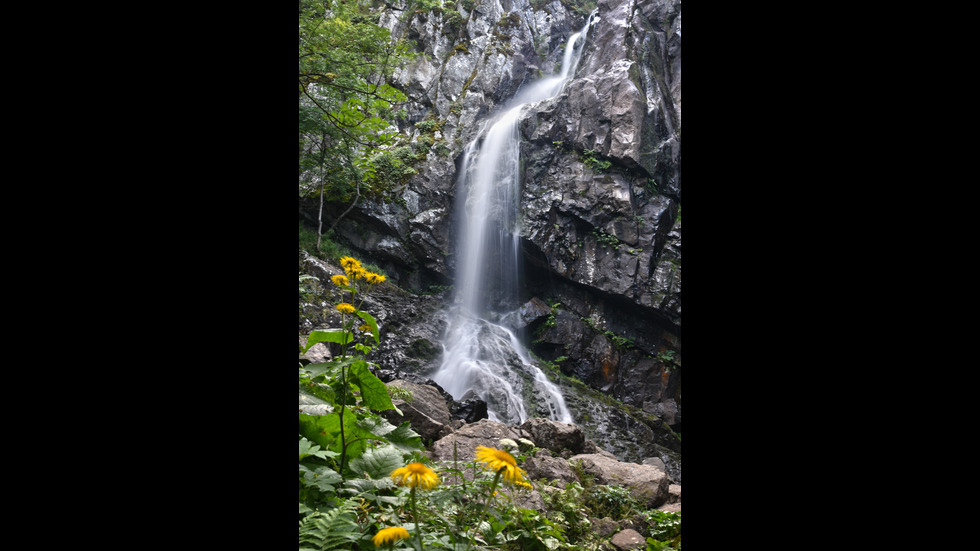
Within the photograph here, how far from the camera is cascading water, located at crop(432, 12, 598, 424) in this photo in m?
11.9

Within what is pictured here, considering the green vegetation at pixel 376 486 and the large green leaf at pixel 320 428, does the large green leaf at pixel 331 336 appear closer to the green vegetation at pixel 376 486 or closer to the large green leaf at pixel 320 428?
the green vegetation at pixel 376 486

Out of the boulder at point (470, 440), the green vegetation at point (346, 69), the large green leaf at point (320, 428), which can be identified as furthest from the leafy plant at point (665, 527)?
the green vegetation at point (346, 69)

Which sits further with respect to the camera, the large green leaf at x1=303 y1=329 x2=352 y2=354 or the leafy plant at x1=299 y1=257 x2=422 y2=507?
the large green leaf at x1=303 y1=329 x2=352 y2=354

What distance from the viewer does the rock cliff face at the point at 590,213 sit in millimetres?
13695

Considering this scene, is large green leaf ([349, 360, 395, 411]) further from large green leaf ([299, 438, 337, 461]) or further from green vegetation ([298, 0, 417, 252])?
green vegetation ([298, 0, 417, 252])

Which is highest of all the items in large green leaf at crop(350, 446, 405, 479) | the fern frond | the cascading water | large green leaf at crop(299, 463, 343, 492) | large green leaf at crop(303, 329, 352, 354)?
large green leaf at crop(303, 329, 352, 354)

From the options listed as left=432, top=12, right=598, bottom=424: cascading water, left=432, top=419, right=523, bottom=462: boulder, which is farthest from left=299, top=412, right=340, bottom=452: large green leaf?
left=432, top=12, right=598, bottom=424: cascading water

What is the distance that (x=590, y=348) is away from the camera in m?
13.8

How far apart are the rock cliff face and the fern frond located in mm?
10773

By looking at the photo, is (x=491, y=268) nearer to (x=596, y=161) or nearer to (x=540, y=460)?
(x=596, y=161)

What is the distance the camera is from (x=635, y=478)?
15.2 feet

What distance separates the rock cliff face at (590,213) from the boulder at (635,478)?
293 inches

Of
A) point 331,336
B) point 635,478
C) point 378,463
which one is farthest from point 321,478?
point 635,478
